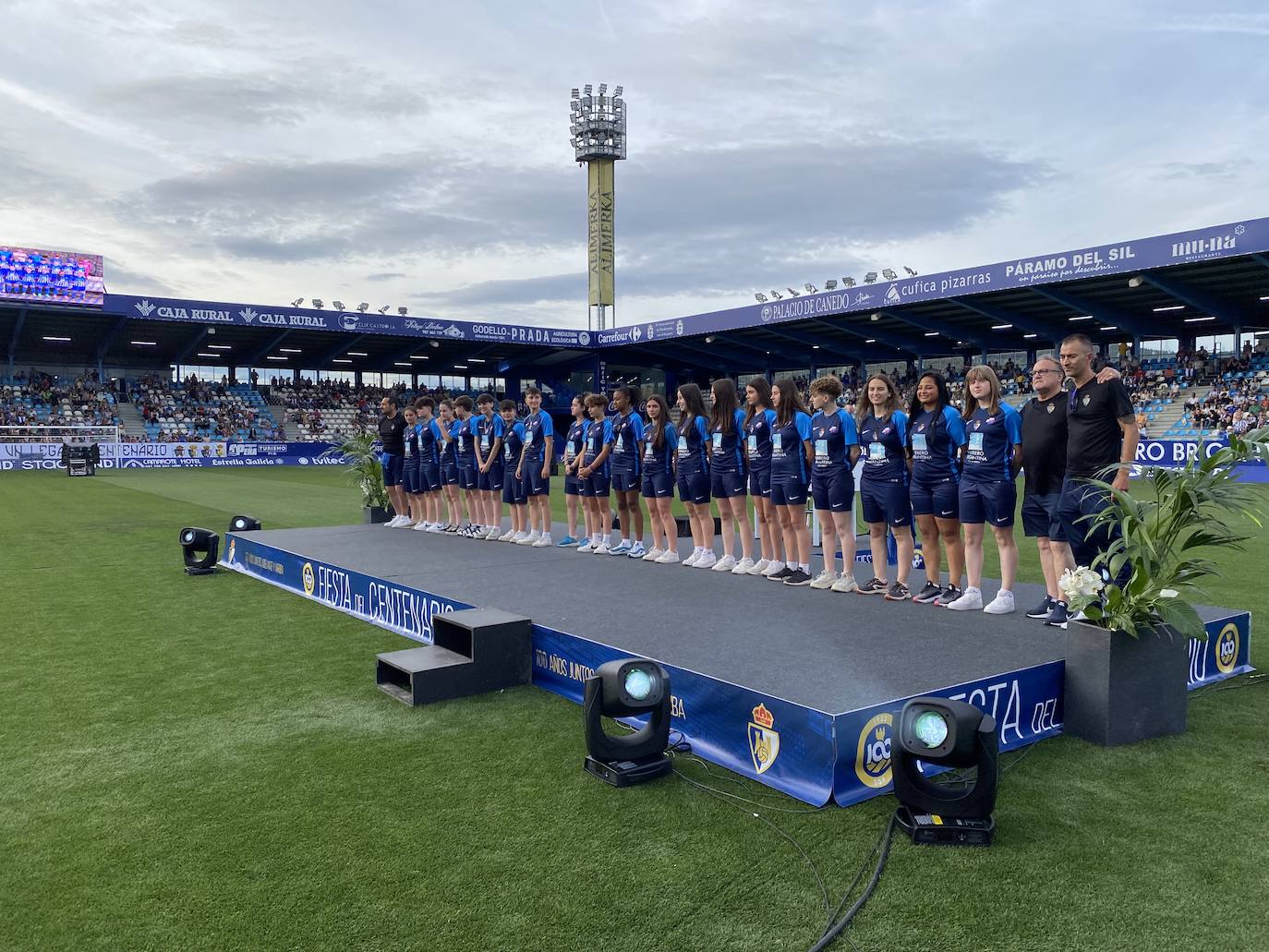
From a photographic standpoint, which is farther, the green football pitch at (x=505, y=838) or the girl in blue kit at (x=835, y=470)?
the girl in blue kit at (x=835, y=470)

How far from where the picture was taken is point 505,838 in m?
3.08

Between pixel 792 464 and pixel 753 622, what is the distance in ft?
5.68

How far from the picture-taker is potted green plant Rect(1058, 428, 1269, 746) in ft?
12.4

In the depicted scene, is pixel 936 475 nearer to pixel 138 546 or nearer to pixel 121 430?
pixel 138 546

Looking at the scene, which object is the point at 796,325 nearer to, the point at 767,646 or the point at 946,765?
the point at 767,646

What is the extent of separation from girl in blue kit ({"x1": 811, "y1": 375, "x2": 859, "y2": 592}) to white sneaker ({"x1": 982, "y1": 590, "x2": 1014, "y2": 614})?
39.4 inches

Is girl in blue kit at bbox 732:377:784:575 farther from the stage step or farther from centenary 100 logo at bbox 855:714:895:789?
centenary 100 logo at bbox 855:714:895:789

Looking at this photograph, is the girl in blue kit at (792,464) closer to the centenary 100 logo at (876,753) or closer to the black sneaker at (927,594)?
the black sneaker at (927,594)

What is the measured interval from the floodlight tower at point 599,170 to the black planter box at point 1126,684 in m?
43.3

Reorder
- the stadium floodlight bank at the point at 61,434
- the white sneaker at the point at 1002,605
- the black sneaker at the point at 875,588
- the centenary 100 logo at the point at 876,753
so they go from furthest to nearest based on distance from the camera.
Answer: the stadium floodlight bank at the point at 61,434 → the black sneaker at the point at 875,588 → the white sneaker at the point at 1002,605 → the centenary 100 logo at the point at 876,753

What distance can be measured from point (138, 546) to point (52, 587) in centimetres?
305

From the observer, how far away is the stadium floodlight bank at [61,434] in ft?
105

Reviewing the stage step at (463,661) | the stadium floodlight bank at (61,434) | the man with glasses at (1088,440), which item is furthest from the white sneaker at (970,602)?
the stadium floodlight bank at (61,434)

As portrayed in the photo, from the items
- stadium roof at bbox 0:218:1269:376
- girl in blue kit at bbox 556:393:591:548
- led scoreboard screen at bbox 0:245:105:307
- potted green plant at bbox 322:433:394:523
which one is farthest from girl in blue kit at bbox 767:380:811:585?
led scoreboard screen at bbox 0:245:105:307
